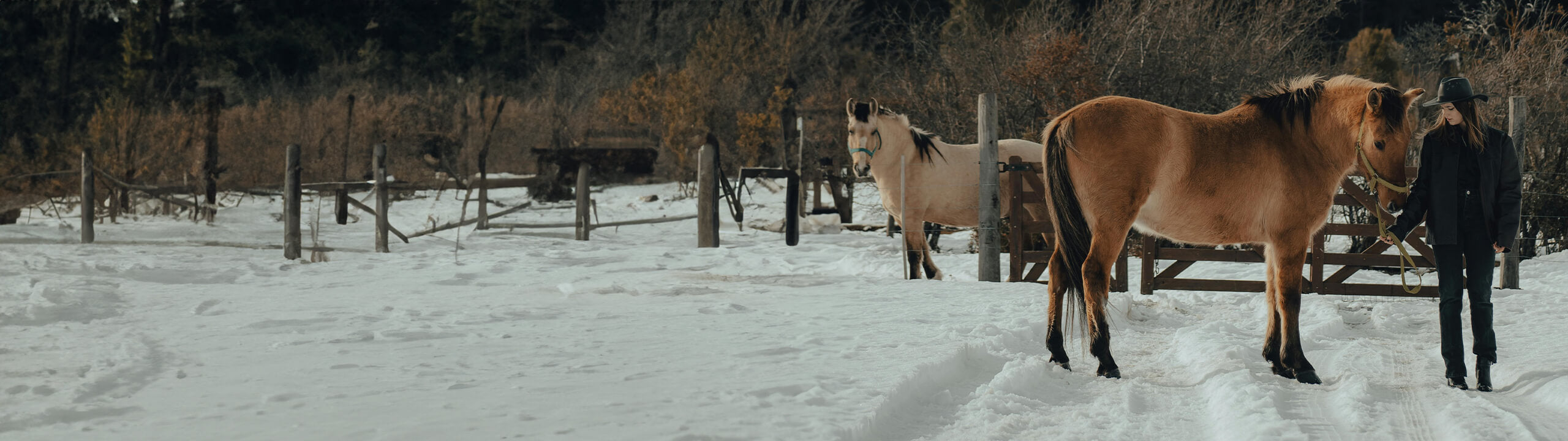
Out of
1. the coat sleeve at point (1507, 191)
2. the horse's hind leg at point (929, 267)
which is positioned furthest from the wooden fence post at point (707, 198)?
the coat sleeve at point (1507, 191)

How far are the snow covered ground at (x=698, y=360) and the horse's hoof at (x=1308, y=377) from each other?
0.17 ft

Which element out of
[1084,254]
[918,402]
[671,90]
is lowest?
[918,402]

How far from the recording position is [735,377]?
4250 millimetres

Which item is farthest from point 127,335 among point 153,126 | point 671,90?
point 671,90

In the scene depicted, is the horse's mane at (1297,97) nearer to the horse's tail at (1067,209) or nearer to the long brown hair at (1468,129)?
the long brown hair at (1468,129)

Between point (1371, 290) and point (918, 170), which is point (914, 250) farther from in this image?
point (1371, 290)

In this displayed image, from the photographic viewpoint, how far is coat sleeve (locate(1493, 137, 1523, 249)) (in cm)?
407

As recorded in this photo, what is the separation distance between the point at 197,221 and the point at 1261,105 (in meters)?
14.0

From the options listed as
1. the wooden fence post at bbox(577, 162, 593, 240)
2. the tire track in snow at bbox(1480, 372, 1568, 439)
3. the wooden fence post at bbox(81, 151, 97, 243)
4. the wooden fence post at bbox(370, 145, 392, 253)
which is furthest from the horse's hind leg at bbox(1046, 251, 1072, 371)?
the wooden fence post at bbox(81, 151, 97, 243)

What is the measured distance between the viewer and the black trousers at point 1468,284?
13.6ft

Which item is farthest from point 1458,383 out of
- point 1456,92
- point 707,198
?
point 707,198

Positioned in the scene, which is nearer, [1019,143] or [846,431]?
[846,431]

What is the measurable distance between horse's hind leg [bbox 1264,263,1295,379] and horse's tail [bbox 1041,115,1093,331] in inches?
31.9

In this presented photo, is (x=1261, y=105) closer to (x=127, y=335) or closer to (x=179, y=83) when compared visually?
(x=127, y=335)
